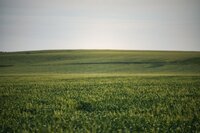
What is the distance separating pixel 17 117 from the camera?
12.9 metres

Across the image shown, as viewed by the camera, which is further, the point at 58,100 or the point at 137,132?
the point at 58,100

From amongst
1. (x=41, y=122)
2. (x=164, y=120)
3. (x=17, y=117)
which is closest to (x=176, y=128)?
(x=164, y=120)

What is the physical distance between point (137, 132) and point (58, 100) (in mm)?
8349

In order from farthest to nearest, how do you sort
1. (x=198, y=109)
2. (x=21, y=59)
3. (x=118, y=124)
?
(x=21, y=59) → (x=198, y=109) → (x=118, y=124)

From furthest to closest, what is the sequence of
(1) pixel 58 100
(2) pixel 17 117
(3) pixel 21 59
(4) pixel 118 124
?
(3) pixel 21 59 → (1) pixel 58 100 → (2) pixel 17 117 → (4) pixel 118 124

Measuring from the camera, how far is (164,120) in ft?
39.3

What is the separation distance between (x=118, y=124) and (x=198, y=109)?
532 centimetres

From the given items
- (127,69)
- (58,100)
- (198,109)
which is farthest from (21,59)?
(198,109)

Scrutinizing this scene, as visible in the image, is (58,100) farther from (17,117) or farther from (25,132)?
(25,132)

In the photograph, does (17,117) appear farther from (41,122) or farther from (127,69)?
(127,69)

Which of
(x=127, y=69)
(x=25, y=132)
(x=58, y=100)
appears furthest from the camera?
(x=127, y=69)

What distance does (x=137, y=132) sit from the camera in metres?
10.4

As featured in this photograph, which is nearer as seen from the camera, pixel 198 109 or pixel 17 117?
pixel 17 117


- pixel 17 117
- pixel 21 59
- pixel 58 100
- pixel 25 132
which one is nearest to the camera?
pixel 25 132
